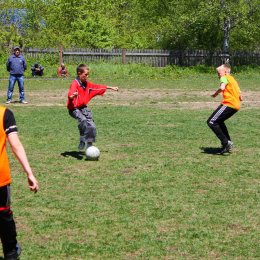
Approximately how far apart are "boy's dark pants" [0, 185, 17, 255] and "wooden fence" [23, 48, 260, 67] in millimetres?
34661

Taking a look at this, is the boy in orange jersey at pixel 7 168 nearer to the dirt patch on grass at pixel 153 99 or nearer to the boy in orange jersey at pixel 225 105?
the boy in orange jersey at pixel 225 105

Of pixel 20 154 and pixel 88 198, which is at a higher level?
pixel 20 154

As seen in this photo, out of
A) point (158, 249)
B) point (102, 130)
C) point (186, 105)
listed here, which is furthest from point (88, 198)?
point (186, 105)

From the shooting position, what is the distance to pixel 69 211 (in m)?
7.58

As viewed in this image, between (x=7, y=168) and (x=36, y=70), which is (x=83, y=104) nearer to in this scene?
(x=7, y=168)

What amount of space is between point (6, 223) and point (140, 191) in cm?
337

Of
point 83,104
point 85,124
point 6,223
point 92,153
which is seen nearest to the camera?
point 6,223

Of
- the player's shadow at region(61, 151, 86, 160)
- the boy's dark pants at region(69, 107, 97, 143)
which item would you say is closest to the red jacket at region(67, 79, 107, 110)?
the boy's dark pants at region(69, 107, 97, 143)

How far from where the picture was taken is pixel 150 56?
4144 centimetres

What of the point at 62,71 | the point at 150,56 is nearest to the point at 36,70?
the point at 62,71

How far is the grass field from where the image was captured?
6293 mm

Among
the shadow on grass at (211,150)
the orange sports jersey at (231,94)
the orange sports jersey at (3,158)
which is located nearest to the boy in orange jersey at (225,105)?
the orange sports jersey at (231,94)

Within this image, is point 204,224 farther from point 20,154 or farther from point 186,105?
point 186,105

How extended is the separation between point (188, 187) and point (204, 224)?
1853 mm
